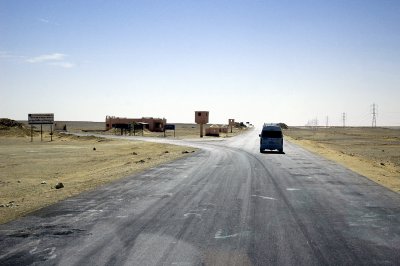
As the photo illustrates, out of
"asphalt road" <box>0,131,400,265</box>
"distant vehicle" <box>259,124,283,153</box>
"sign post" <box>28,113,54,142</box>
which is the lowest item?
"asphalt road" <box>0,131,400,265</box>

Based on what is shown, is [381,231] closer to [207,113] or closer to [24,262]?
[24,262]

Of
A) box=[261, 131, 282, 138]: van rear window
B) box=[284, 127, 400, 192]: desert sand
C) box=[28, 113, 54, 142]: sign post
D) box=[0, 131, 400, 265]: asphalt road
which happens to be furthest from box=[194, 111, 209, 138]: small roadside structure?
box=[0, 131, 400, 265]: asphalt road

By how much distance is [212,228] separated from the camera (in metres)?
9.27

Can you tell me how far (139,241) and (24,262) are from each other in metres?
2.21

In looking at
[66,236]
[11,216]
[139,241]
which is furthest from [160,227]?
[11,216]

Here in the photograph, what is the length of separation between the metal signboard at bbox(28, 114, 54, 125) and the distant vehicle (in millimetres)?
45247

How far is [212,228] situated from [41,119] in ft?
224

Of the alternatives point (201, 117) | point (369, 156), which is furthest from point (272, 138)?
point (201, 117)

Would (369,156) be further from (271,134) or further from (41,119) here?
(41,119)

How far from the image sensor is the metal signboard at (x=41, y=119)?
7044cm

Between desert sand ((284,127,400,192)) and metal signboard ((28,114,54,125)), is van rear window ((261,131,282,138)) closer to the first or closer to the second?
desert sand ((284,127,400,192))

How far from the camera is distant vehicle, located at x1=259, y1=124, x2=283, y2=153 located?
128 feet

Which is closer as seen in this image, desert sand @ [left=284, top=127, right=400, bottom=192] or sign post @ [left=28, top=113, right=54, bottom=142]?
desert sand @ [left=284, top=127, right=400, bottom=192]

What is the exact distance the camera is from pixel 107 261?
22.5ft
